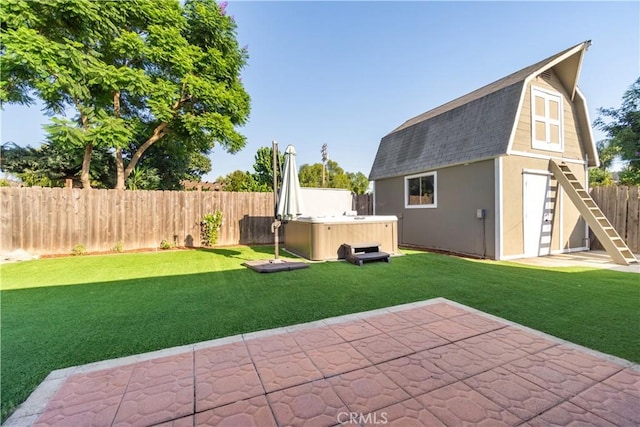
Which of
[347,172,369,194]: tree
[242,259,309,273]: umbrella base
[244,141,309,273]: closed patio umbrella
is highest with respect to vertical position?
[347,172,369,194]: tree

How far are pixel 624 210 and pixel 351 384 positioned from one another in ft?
35.9

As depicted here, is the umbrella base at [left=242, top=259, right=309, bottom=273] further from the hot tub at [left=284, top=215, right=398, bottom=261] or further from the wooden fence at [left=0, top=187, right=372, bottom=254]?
the wooden fence at [left=0, top=187, right=372, bottom=254]

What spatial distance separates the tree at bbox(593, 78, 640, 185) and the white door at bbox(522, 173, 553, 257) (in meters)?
6.05

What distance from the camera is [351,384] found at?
200 cm

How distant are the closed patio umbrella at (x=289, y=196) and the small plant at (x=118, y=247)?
5482 mm

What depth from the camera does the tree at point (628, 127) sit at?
10422 millimetres

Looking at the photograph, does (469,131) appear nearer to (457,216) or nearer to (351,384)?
(457,216)

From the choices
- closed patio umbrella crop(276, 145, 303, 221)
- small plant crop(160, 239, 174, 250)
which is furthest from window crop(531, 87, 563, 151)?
small plant crop(160, 239, 174, 250)

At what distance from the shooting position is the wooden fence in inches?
287

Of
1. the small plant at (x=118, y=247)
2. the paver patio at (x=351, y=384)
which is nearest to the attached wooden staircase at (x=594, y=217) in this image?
the paver patio at (x=351, y=384)

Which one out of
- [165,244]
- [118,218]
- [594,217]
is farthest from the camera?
[165,244]

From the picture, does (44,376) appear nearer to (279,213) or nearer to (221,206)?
(279,213)

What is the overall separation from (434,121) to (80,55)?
455 inches

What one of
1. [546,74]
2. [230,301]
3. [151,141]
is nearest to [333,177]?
[151,141]
